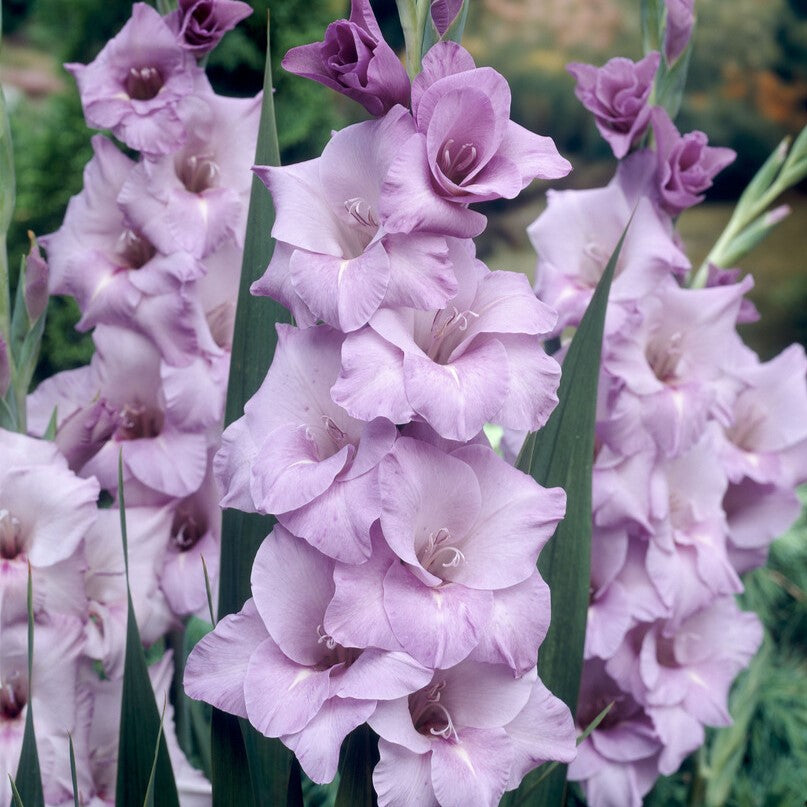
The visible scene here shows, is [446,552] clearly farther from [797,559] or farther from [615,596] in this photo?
[797,559]

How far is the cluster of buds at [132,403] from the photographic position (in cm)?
92

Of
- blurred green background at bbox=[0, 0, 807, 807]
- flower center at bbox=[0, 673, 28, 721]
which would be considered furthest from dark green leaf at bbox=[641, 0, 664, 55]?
blurred green background at bbox=[0, 0, 807, 807]

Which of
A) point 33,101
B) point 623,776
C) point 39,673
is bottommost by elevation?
point 33,101

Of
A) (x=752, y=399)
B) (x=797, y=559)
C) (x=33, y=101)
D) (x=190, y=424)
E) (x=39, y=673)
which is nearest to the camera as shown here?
(x=39, y=673)

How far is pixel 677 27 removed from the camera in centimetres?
109

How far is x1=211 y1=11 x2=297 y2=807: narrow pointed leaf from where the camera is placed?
2.80 ft

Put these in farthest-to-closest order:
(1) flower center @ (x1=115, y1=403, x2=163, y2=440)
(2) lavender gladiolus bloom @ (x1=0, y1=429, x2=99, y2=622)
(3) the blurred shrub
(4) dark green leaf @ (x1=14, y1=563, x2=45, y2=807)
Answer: (3) the blurred shrub, (1) flower center @ (x1=115, y1=403, x2=163, y2=440), (2) lavender gladiolus bloom @ (x1=0, y1=429, x2=99, y2=622), (4) dark green leaf @ (x1=14, y1=563, x2=45, y2=807)

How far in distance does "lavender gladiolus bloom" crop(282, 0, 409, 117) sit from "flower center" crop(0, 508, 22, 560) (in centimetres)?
47

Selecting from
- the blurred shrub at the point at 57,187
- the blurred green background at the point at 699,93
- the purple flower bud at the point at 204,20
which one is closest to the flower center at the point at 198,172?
the purple flower bud at the point at 204,20

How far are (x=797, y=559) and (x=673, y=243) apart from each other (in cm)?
132

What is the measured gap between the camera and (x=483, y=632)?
700 millimetres

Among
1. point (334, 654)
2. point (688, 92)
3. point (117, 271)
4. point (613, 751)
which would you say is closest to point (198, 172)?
point (117, 271)

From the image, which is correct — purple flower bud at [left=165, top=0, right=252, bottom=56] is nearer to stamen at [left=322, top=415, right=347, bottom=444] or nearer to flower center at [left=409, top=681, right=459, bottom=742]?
stamen at [left=322, top=415, right=347, bottom=444]

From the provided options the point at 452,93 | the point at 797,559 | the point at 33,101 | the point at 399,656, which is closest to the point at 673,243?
the point at 452,93
